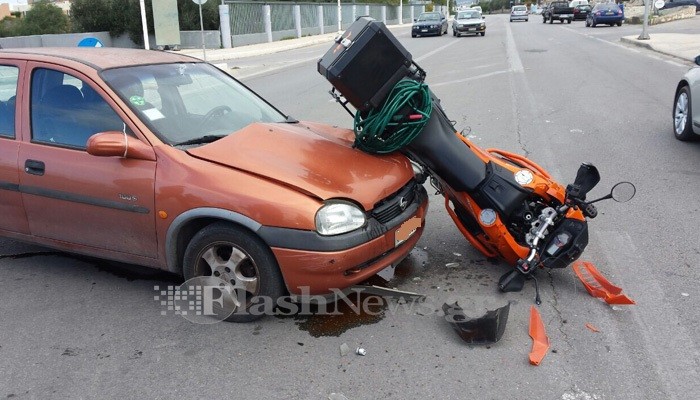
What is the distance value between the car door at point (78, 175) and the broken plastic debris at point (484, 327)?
193cm

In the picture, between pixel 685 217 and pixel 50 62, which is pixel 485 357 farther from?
pixel 50 62

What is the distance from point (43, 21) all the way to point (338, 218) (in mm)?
33210

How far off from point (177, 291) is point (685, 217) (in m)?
4.26

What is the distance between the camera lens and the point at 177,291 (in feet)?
13.6

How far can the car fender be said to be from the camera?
3.44m

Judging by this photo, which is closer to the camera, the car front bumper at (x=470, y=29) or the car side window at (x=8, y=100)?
the car side window at (x=8, y=100)

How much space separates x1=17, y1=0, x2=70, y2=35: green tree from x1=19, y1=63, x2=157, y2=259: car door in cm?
3047

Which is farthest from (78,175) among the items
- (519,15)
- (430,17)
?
(519,15)

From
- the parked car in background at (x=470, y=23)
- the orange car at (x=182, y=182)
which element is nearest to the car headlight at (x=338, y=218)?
the orange car at (x=182, y=182)

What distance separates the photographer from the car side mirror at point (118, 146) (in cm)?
366

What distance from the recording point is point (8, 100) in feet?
14.5

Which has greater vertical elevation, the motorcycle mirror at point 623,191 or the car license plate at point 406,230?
the motorcycle mirror at point 623,191

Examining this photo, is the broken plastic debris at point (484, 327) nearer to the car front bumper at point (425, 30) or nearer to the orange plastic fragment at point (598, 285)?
the orange plastic fragment at point (598, 285)

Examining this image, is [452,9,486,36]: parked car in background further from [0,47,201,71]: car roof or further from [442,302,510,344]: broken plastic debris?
[442,302,510,344]: broken plastic debris
